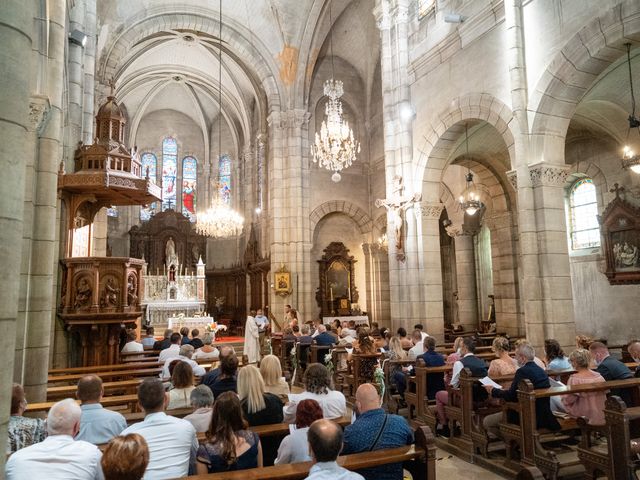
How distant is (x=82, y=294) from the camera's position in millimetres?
10000

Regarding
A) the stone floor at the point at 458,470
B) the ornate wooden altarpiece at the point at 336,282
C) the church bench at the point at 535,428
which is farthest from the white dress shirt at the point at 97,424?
the ornate wooden altarpiece at the point at 336,282

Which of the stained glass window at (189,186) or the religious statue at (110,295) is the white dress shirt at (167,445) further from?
the stained glass window at (189,186)

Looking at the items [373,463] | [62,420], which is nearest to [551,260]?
[373,463]

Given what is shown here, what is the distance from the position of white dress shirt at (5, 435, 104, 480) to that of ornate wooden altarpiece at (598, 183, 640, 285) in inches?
519

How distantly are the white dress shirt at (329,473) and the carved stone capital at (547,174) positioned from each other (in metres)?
8.00

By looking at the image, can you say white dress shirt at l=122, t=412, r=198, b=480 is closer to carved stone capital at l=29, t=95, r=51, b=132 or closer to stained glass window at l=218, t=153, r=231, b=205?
carved stone capital at l=29, t=95, r=51, b=132

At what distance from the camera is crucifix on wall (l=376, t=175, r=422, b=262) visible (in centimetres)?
1318

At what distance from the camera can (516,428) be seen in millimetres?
5375

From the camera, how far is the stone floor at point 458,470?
5.44 metres

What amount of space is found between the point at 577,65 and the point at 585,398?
20.4ft

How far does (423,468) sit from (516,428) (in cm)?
261

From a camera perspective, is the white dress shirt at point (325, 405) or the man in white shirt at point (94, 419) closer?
the man in white shirt at point (94, 419)

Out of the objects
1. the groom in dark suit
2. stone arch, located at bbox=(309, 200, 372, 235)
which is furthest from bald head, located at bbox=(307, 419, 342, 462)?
stone arch, located at bbox=(309, 200, 372, 235)

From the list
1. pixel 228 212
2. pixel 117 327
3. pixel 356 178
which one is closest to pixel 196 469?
pixel 117 327
